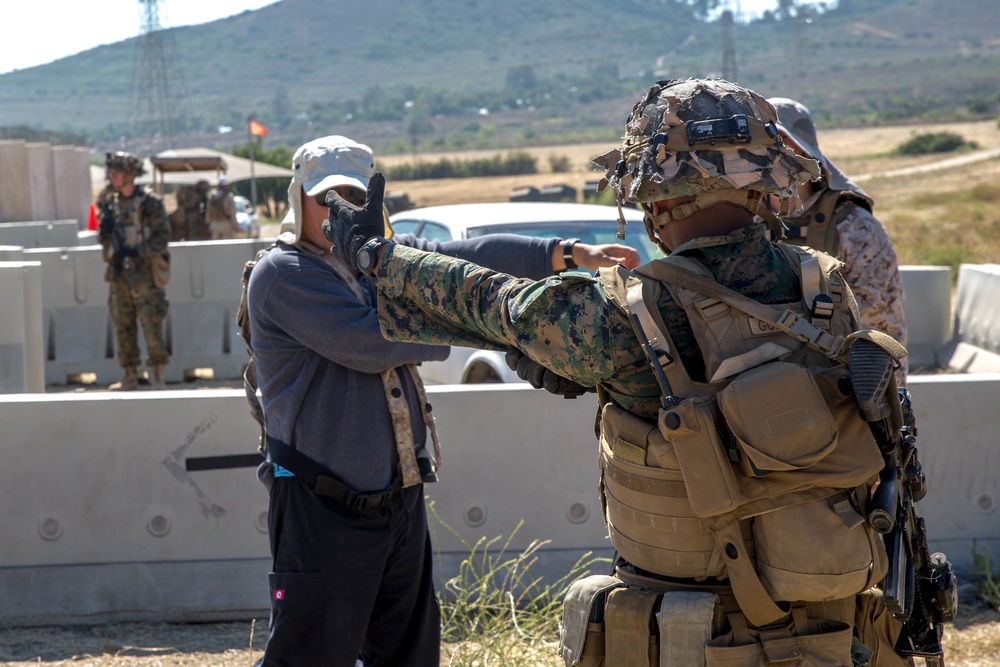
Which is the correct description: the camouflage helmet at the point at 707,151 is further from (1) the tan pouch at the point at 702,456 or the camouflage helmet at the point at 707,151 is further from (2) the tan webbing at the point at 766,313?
(1) the tan pouch at the point at 702,456

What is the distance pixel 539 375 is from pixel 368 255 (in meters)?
0.45

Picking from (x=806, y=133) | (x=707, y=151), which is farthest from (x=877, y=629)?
(x=806, y=133)

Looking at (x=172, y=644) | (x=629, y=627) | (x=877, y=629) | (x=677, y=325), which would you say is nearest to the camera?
(x=677, y=325)

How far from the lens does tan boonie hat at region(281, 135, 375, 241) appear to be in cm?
315

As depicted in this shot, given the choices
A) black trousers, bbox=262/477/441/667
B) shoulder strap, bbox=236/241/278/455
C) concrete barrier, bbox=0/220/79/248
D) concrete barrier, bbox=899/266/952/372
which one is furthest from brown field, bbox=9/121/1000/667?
concrete barrier, bbox=0/220/79/248

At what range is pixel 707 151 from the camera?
2.28m

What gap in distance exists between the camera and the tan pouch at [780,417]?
2.11 m

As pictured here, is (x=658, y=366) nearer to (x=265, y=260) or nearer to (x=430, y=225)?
(x=265, y=260)

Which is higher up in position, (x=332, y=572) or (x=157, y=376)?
(x=332, y=572)

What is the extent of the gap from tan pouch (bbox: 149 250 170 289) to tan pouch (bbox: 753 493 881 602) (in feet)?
28.4

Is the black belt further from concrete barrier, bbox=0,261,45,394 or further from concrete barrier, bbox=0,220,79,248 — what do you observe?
concrete barrier, bbox=0,220,79,248

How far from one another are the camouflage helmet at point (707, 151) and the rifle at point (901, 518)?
41 cm

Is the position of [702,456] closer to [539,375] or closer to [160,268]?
[539,375]

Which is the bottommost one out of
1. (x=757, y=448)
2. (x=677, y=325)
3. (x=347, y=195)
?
(x=757, y=448)
